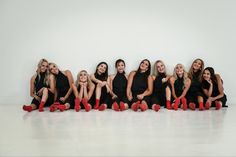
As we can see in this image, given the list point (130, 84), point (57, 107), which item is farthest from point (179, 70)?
point (57, 107)

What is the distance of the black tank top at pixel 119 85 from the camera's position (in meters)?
6.40

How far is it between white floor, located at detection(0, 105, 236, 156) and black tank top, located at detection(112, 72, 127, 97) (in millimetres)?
648

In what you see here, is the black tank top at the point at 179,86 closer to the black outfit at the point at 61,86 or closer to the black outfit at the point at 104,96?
the black outfit at the point at 104,96

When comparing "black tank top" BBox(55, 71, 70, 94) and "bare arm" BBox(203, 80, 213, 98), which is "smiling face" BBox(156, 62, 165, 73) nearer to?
"bare arm" BBox(203, 80, 213, 98)

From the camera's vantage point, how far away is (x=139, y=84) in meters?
6.43

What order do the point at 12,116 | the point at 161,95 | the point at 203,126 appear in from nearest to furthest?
1. the point at 203,126
2. the point at 12,116
3. the point at 161,95

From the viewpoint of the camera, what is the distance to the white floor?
3488 mm

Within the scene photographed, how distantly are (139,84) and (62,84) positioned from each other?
1.60 metres

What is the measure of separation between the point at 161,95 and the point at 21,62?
313 cm

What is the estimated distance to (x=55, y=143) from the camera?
3.77m
